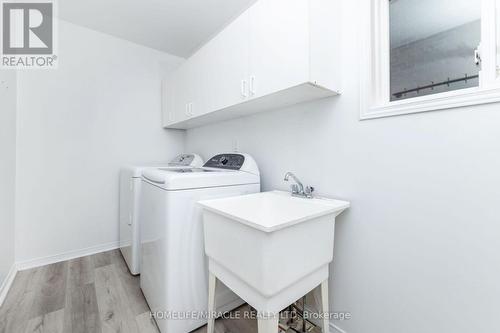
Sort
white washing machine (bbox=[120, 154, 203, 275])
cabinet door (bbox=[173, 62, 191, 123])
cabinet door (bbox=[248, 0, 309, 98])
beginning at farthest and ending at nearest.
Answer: cabinet door (bbox=[173, 62, 191, 123])
white washing machine (bbox=[120, 154, 203, 275])
cabinet door (bbox=[248, 0, 309, 98])

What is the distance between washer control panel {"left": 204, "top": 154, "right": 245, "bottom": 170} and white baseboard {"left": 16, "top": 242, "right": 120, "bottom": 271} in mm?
1576

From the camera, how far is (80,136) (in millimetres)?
2273

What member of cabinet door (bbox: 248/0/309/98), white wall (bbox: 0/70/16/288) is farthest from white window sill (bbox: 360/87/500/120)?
white wall (bbox: 0/70/16/288)

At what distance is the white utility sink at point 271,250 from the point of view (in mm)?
881

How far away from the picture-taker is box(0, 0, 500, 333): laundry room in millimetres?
919

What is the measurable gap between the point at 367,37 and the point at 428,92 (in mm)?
437

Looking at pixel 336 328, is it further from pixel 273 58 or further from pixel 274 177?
pixel 273 58

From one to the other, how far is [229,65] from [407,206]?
1405 millimetres

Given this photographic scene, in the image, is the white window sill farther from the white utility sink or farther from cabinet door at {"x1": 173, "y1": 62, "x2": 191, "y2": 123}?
cabinet door at {"x1": 173, "y1": 62, "x2": 191, "y2": 123}

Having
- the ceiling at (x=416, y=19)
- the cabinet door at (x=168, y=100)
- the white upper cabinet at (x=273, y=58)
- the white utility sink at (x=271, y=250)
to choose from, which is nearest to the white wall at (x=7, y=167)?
the cabinet door at (x=168, y=100)

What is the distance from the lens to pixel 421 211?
101 cm

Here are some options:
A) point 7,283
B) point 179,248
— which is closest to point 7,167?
point 7,283

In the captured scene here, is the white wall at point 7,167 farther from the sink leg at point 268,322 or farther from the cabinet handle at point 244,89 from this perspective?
the sink leg at point 268,322

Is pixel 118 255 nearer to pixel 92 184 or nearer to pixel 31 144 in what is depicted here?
pixel 92 184
